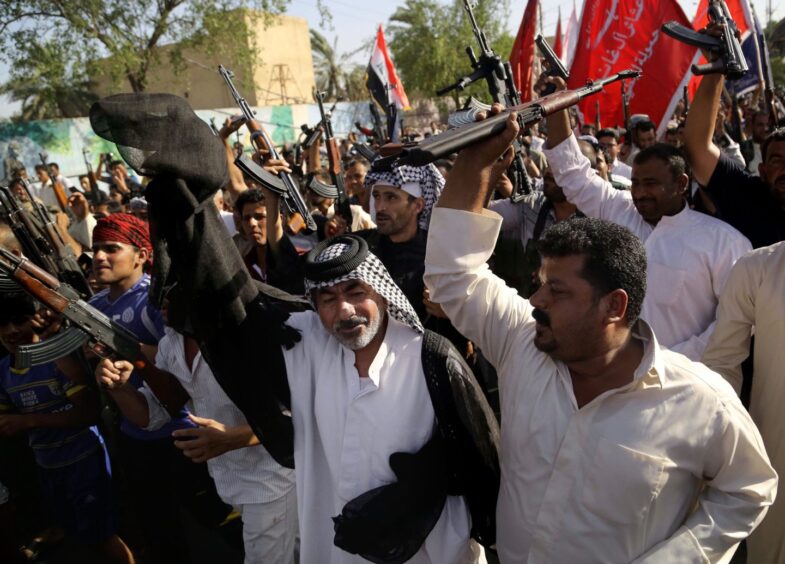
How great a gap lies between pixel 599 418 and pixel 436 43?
33058 millimetres

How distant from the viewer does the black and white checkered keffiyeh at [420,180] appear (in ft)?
11.3

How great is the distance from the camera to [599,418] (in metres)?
1.58

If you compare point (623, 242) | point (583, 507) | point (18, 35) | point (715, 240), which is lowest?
point (583, 507)

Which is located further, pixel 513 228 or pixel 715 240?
pixel 513 228

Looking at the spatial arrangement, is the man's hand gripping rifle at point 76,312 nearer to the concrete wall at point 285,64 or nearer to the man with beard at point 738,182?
the man with beard at point 738,182

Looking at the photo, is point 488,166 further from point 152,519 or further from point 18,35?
point 18,35

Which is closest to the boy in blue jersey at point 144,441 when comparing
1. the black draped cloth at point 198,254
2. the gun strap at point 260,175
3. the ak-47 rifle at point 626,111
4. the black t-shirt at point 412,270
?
the gun strap at point 260,175

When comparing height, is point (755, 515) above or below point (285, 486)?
above

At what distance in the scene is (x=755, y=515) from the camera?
1.55m

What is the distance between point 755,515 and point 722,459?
0.18m

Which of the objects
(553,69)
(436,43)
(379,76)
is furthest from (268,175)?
(436,43)

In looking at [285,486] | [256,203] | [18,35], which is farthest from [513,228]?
[18,35]

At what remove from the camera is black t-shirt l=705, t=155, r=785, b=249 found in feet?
9.30

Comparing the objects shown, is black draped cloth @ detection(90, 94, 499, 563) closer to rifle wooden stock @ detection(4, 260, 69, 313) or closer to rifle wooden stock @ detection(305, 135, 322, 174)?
rifle wooden stock @ detection(4, 260, 69, 313)
